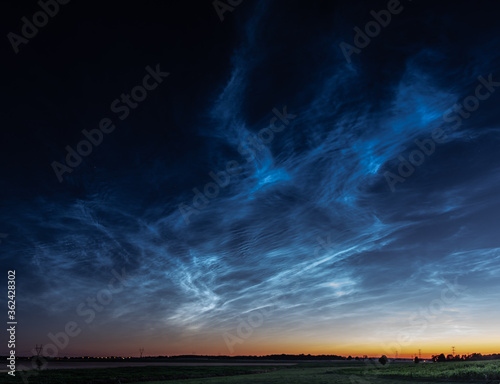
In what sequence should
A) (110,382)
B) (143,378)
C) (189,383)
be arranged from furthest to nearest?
(143,378), (110,382), (189,383)

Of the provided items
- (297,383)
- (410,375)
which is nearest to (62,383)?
(297,383)

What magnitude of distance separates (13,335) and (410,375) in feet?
188

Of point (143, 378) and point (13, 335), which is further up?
point (13, 335)

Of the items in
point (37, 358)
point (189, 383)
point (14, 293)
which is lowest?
point (37, 358)

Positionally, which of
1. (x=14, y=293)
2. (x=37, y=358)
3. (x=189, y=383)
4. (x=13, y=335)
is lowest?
(x=37, y=358)

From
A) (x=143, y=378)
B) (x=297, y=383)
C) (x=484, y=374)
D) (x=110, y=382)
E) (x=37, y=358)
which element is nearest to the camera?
(x=484, y=374)

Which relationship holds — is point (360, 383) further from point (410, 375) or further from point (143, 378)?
point (143, 378)

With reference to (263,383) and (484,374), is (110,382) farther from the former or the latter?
(484,374)

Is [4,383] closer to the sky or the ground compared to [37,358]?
closer to the sky

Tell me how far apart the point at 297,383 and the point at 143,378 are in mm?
35447

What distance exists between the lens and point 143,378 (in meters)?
67.9

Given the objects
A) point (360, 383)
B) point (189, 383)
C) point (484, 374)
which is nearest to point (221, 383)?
point (189, 383)

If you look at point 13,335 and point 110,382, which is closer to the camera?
point 13,335

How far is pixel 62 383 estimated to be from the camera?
177 ft
